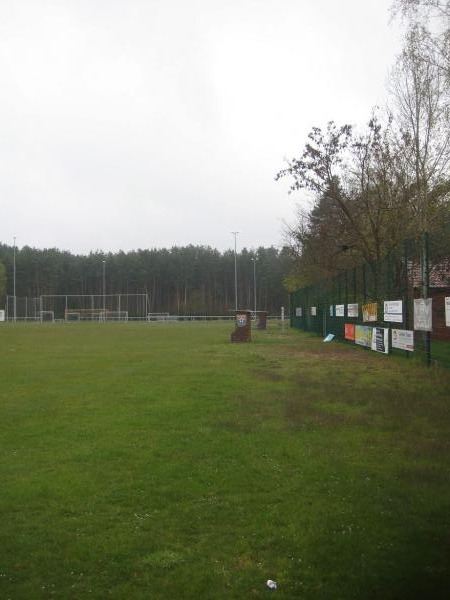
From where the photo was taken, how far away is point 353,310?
79.2ft

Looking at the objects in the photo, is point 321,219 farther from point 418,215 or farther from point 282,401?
point 282,401

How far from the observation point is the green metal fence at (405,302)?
49.0 feet

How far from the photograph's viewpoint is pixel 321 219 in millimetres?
32656

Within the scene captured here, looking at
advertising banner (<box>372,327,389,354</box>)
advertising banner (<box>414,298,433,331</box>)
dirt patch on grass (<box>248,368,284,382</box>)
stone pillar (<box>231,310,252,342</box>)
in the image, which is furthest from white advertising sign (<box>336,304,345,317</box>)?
dirt patch on grass (<box>248,368,284,382</box>)

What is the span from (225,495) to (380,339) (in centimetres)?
1494

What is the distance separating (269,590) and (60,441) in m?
4.45

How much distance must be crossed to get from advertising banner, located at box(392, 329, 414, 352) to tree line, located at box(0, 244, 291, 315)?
81.8 metres

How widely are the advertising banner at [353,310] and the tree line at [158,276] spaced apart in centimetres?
7460

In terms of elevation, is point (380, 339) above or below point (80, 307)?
below

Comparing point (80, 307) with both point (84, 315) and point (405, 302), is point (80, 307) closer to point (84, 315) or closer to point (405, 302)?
point (84, 315)

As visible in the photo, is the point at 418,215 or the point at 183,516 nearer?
the point at 183,516

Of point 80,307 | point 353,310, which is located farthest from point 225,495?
point 80,307

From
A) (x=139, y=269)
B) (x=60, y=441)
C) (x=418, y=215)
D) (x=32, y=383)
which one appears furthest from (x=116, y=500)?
(x=139, y=269)

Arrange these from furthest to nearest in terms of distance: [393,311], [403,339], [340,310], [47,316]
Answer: [47,316]
[340,310]
[393,311]
[403,339]
